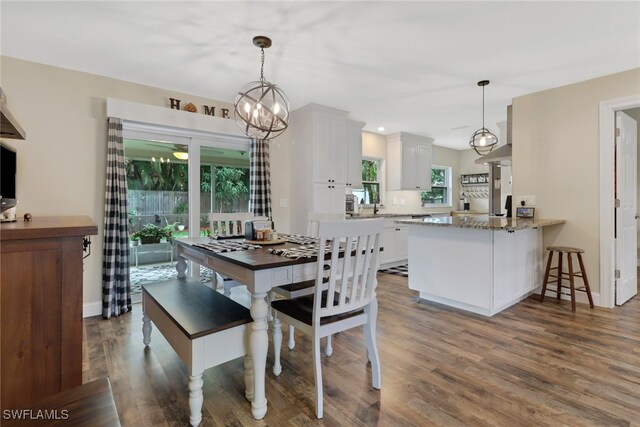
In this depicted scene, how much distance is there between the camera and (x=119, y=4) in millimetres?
2084

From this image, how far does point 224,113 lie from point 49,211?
212 centimetres

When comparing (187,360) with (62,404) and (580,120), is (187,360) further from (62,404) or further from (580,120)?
(580,120)

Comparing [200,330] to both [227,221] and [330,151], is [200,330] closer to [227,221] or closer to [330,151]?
[227,221]

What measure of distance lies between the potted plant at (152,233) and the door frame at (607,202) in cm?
485

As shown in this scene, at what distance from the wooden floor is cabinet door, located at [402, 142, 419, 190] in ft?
11.6

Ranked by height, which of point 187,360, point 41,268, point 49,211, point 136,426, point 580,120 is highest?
point 580,120

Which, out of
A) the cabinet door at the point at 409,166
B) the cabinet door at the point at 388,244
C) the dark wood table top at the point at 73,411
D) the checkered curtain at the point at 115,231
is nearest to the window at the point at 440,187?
the cabinet door at the point at 409,166

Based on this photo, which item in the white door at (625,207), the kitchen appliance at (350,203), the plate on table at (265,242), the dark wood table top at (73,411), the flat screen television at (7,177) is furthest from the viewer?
the kitchen appliance at (350,203)

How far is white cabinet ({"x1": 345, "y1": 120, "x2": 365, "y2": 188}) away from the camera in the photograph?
16.3 ft

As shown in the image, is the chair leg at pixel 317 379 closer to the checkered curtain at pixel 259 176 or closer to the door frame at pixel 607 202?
the checkered curtain at pixel 259 176

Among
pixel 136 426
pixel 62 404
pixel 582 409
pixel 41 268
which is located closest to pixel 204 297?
pixel 136 426

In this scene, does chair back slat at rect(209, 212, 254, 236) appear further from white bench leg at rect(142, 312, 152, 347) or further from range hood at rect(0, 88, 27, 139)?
range hood at rect(0, 88, 27, 139)

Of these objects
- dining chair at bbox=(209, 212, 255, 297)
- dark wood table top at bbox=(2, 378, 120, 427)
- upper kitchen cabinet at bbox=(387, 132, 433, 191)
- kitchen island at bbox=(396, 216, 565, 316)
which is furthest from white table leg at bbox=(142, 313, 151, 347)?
upper kitchen cabinet at bbox=(387, 132, 433, 191)

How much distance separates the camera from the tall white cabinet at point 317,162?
4.32 metres
